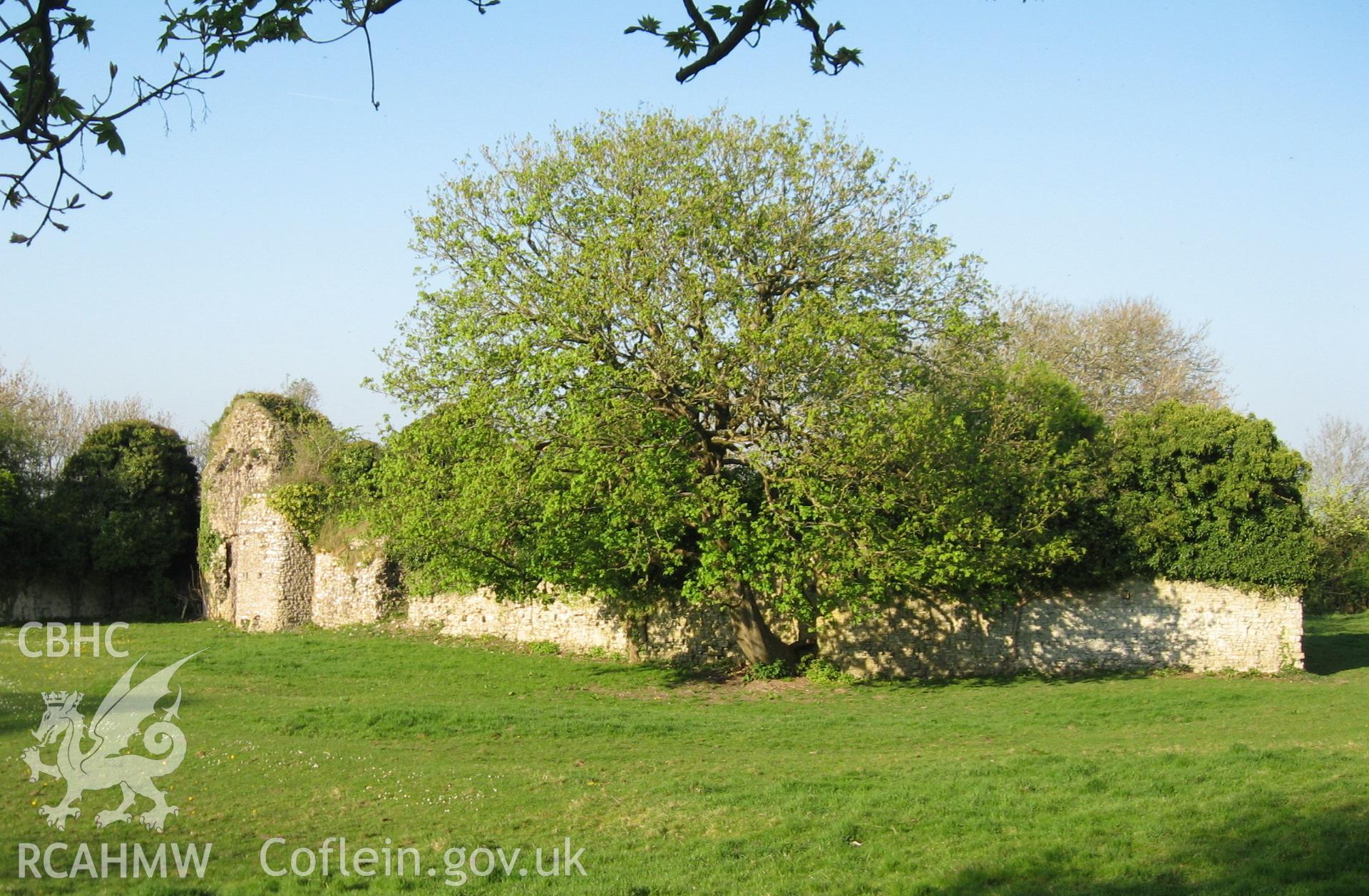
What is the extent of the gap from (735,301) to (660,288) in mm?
1215

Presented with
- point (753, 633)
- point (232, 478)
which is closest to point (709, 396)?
point (753, 633)

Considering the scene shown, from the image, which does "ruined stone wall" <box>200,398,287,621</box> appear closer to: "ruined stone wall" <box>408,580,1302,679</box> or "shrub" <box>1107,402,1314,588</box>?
"ruined stone wall" <box>408,580,1302,679</box>

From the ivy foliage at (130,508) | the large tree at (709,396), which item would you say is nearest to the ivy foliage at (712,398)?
the large tree at (709,396)

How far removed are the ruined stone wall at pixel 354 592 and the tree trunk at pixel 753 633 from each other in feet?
31.6

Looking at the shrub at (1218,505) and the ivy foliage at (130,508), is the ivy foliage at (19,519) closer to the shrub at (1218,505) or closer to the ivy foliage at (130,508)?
the ivy foliage at (130,508)

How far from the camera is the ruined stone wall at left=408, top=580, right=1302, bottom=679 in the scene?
64.5ft

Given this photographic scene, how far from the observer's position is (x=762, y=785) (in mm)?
9719

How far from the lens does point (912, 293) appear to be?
17812 millimetres

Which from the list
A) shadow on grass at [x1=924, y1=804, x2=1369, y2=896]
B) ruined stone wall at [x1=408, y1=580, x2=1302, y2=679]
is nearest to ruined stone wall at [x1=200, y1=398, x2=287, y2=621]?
ruined stone wall at [x1=408, y1=580, x2=1302, y2=679]

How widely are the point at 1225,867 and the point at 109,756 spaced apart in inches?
368

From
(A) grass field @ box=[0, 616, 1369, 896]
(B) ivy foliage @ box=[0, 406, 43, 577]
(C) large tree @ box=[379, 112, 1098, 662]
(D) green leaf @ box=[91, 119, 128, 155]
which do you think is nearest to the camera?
(D) green leaf @ box=[91, 119, 128, 155]

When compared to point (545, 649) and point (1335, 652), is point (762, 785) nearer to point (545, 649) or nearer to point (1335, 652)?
point (545, 649)

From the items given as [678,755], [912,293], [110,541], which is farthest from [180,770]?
[110,541]

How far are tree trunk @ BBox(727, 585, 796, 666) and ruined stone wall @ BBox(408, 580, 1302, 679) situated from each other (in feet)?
3.41
